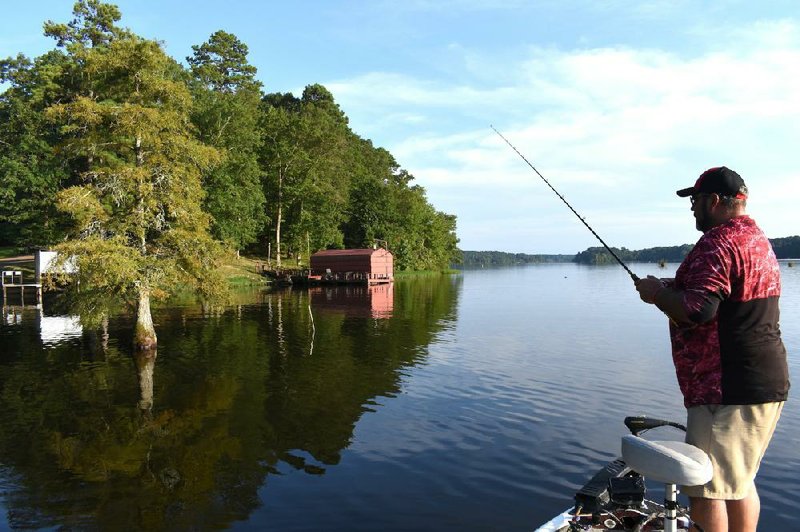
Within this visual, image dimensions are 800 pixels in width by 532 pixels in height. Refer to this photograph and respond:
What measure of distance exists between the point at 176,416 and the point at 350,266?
60398mm

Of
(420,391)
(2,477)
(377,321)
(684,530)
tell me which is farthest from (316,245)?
(684,530)

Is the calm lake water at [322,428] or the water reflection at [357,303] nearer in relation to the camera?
the calm lake water at [322,428]

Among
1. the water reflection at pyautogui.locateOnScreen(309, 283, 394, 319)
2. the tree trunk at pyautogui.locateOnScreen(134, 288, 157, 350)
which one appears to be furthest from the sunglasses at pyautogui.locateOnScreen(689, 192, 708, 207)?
the water reflection at pyautogui.locateOnScreen(309, 283, 394, 319)

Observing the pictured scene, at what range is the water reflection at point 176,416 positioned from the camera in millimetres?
9703

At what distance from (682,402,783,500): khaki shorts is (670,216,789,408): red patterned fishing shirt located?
0.32 ft

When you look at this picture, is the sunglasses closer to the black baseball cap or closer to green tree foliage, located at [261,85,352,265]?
the black baseball cap

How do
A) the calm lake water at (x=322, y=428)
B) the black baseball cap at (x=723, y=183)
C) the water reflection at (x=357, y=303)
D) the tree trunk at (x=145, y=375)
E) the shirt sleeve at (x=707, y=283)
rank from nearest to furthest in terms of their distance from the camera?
the shirt sleeve at (x=707, y=283)
the black baseball cap at (x=723, y=183)
the calm lake water at (x=322, y=428)
the tree trunk at (x=145, y=375)
the water reflection at (x=357, y=303)

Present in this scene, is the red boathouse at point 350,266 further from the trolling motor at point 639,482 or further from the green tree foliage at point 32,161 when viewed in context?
the trolling motor at point 639,482

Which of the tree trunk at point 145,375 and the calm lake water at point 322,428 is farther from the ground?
the tree trunk at point 145,375

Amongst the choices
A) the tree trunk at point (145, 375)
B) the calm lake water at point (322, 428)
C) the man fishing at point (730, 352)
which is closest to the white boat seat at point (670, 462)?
the man fishing at point (730, 352)

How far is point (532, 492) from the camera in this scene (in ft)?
33.0

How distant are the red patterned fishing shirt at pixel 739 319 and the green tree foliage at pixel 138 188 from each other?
63.5 feet

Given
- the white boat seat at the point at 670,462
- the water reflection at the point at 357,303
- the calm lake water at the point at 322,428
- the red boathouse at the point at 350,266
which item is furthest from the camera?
the red boathouse at the point at 350,266

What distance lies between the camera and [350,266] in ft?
246
